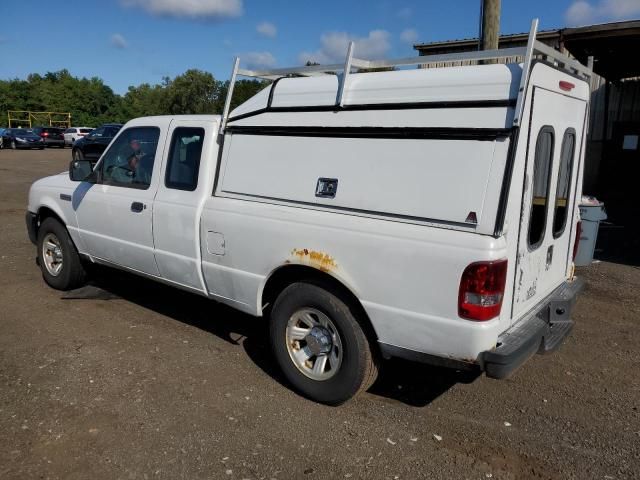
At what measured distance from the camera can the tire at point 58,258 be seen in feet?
19.5

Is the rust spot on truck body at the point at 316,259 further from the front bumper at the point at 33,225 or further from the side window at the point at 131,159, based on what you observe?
the front bumper at the point at 33,225

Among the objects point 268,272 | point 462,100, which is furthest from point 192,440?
point 462,100

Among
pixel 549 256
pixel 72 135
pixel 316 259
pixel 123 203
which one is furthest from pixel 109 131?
pixel 549 256

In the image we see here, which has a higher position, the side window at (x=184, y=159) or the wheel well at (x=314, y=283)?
the side window at (x=184, y=159)

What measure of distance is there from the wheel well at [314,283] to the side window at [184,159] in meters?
1.04

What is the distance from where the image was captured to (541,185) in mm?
3715

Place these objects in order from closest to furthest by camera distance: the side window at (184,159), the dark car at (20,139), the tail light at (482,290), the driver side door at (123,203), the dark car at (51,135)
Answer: the tail light at (482,290) → the side window at (184,159) → the driver side door at (123,203) → the dark car at (20,139) → the dark car at (51,135)

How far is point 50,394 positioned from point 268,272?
5.72 ft

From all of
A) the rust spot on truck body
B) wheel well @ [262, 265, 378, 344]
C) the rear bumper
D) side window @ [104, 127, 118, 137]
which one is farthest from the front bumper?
side window @ [104, 127, 118, 137]

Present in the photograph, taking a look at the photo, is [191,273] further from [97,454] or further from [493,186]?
[493,186]

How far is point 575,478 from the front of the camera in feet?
10.2

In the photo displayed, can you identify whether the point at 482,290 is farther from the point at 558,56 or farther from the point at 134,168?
the point at 134,168

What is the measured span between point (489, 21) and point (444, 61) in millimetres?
4155

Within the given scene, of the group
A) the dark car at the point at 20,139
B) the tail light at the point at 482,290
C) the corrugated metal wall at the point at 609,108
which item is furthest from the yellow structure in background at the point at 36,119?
the tail light at the point at 482,290
